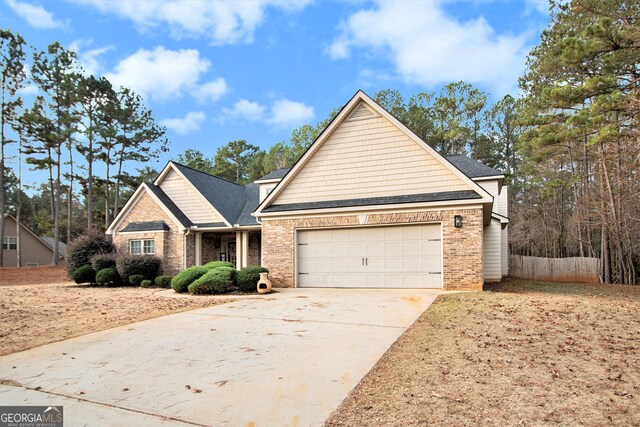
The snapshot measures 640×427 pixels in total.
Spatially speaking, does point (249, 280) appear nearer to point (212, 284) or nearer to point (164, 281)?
point (212, 284)

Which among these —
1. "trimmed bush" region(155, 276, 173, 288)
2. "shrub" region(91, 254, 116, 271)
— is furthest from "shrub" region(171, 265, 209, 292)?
"shrub" region(91, 254, 116, 271)

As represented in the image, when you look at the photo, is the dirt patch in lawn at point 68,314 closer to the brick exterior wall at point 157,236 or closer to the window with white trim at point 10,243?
the brick exterior wall at point 157,236

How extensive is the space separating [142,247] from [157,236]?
1.08 m

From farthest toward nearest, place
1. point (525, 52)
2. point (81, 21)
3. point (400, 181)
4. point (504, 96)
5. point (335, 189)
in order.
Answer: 1. point (504, 96)
2. point (525, 52)
3. point (335, 189)
4. point (400, 181)
5. point (81, 21)

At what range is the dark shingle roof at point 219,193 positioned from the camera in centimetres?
1967

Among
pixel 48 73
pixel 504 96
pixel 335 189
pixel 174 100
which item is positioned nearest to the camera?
pixel 335 189

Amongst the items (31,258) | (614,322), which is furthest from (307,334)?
(31,258)

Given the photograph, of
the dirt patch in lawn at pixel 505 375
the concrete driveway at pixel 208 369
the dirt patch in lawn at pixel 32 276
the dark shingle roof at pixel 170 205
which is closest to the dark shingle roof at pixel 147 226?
the dark shingle roof at pixel 170 205

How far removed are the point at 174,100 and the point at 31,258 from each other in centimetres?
2364

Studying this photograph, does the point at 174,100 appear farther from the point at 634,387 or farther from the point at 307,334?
the point at 634,387

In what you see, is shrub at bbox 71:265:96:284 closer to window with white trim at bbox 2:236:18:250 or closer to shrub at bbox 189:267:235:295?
shrub at bbox 189:267:235:295

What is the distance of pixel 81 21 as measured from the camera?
10.9 meters

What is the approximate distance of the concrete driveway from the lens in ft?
11.7

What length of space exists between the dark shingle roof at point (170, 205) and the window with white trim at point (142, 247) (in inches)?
71.1
